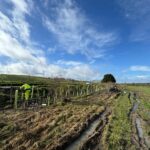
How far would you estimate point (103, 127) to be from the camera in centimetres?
1332

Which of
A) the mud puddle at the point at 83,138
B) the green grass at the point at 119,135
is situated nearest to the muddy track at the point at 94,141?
the mud puddle at the point at 83,138

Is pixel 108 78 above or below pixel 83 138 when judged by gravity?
above

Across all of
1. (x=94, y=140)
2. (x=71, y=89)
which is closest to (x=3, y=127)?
(x=94, y=140)

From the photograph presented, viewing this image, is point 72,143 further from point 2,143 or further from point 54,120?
point 54,120

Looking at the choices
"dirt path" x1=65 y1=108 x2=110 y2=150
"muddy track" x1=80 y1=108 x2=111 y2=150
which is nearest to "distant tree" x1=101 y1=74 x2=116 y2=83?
"dirt path" x1=65 y1=108 x2=110 y2=150

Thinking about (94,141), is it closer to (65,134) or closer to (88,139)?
(88,139)

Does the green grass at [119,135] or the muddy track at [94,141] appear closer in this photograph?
the muddy track at [94,141]

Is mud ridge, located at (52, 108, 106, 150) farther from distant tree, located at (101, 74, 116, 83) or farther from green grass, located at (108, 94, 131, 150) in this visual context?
distant tree, located at (101, 74, 116, 83)

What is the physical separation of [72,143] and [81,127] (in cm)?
276

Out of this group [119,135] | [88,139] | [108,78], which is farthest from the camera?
[108,78]

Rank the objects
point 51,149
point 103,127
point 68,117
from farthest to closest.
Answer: point 68,117 < point 103,127 < point 51,149

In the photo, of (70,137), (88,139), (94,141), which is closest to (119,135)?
(94,141)

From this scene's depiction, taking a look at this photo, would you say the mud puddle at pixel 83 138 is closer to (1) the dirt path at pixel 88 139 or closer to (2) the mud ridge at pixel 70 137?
(1) the dirt path at pixel 88 139

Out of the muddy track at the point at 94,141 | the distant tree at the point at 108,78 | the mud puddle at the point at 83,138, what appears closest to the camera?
the mud puddle at the point at 83,138
